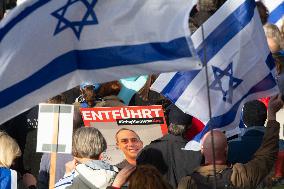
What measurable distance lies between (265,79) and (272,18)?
4344 mm

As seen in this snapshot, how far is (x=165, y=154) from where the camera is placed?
10172mm

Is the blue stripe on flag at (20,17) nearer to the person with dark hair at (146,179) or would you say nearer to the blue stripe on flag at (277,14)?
the person with dark hair at (146,179)

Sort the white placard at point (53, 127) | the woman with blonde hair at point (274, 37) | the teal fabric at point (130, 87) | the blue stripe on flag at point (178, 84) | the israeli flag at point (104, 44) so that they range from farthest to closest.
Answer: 1. the teal fabric at point (130, 87)
2. the woman with blonde hair at point (274, 37)
3. the blue stripe on flag at point (178, 84)
4. the white placard at point (53, 127)
5. the israeli flag at point (104, 44)

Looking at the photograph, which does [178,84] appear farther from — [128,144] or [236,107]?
[128,144]

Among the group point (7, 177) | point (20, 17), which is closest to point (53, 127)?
point (7, 177)

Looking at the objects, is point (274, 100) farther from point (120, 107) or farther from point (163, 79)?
point (120, 107)

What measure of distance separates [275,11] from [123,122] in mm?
3674

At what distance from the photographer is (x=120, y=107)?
11500 millimetres

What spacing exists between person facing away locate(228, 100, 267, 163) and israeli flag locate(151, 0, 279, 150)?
17 cm

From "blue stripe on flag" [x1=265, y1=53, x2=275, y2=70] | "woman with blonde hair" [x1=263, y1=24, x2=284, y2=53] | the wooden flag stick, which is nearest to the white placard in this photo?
the wooden flag stick

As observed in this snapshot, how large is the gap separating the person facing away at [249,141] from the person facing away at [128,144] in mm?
1115

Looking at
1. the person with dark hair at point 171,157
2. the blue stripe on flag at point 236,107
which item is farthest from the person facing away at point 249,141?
the person with dark hair at point 171,157

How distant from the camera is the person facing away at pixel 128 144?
11212 millimetres

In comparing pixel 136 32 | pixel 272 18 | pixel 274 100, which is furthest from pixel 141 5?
pixel 272 18
